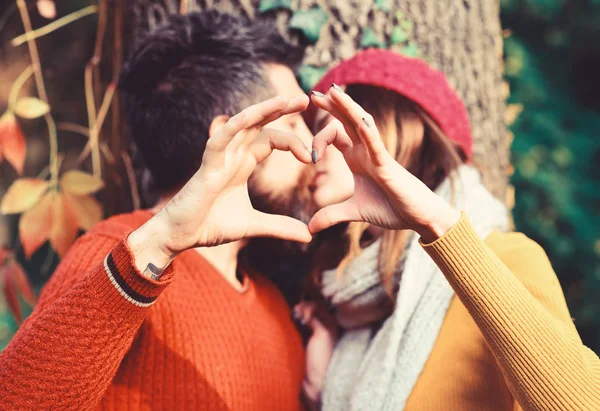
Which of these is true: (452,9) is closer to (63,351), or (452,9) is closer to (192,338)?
(192,338)

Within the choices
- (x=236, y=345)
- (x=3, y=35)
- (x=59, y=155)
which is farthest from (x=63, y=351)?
(x=3, y=35)

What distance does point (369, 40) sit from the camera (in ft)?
5.08

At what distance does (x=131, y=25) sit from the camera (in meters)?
1.75

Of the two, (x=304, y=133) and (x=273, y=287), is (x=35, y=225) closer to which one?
(x=273, y=287)

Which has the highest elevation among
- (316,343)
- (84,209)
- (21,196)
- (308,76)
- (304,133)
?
(308,76)

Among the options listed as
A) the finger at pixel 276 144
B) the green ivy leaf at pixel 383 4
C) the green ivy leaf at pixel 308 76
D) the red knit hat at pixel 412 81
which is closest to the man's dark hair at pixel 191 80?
the green ivy leaf at pixel 308 76

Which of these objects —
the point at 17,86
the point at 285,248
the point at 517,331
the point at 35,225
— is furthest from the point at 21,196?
the point at 517,331

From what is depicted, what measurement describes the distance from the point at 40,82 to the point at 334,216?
142 cm

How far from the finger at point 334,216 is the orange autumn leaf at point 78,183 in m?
1.13

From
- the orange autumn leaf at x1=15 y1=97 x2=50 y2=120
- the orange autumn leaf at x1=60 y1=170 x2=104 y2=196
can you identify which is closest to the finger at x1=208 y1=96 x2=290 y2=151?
the orange autumn leaf at x1=60 y1=170 x2=104 y2=196

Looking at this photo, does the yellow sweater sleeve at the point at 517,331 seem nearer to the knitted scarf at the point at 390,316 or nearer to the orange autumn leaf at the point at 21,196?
the knitted scarf at the point at 390,316

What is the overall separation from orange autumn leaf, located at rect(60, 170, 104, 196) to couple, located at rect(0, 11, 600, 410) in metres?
0.42

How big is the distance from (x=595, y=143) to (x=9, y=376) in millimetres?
2900

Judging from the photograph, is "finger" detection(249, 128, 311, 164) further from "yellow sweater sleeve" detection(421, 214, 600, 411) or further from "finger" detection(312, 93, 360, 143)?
"yellow sweater sleeve" detection(421, 214, 600, 411)
